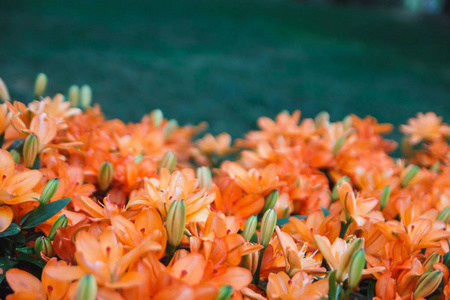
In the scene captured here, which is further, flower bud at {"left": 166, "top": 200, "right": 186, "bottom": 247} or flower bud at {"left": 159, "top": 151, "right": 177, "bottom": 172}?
flower bud at {"left": 159, "top": 151, "right": 177, "bottom": 172}

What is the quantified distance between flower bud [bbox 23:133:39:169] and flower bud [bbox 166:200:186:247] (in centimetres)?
47

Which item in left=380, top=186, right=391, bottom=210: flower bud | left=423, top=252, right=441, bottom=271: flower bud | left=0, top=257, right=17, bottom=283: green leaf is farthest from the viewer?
left=380, top=186, right=391, bottom=210: flower bud

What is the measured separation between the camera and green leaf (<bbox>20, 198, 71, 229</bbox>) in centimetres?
91

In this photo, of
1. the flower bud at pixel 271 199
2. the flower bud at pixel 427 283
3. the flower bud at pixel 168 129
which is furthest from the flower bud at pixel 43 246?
the flower bud at pixel 168 129

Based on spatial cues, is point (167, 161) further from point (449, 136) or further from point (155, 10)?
point (155, 10)

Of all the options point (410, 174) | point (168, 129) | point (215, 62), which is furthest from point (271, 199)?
point (215, 62)

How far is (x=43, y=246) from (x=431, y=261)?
2.72ft

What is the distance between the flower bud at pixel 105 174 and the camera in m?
1.10

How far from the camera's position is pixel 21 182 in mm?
928

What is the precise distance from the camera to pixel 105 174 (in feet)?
3.63

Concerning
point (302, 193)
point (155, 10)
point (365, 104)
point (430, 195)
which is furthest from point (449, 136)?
point (155, 10)

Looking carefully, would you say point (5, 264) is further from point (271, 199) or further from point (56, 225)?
point (271, 199)

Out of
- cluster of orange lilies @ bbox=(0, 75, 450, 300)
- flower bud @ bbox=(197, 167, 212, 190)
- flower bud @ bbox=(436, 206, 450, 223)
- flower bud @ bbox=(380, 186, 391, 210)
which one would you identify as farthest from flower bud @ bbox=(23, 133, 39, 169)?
flower bud @ bbox=(436, 206, 450, 223)

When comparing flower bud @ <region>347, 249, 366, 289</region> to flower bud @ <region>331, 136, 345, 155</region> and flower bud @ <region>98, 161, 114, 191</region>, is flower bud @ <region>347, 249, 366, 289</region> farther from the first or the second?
flower bud @ <region>331, 136, 345, 155</region>
